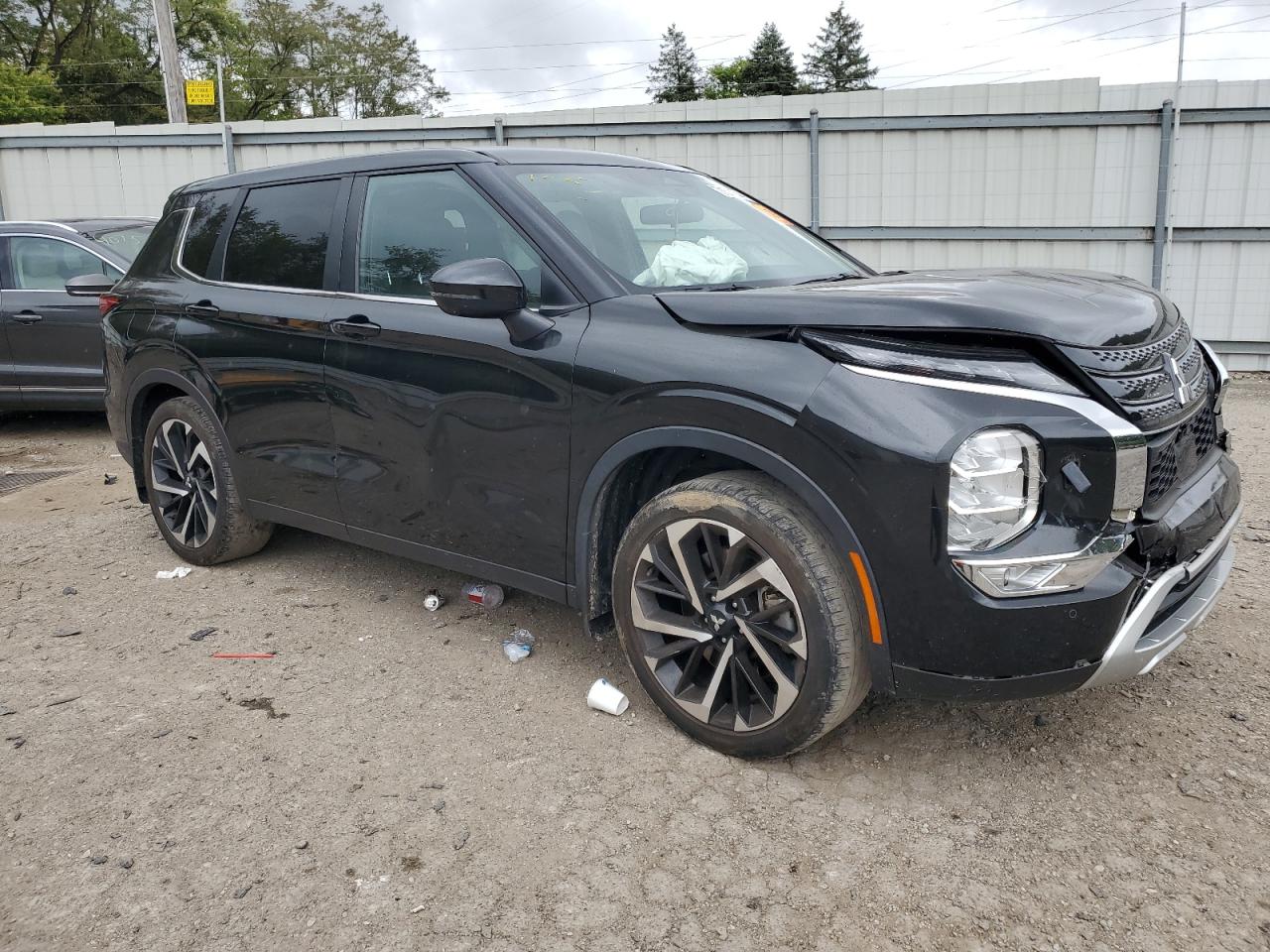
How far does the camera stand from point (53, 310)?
25.6 feet

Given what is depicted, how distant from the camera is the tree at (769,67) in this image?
68.3 metres

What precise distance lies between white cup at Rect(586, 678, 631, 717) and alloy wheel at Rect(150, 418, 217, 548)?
2.31 metres

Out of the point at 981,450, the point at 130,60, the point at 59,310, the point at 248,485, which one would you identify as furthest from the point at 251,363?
the point at 130,60

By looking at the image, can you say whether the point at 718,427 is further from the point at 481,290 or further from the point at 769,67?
the point at 769,67

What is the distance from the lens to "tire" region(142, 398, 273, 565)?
14.8ft

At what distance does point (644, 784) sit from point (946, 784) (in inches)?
33.6

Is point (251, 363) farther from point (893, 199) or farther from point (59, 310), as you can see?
point (893, 199)

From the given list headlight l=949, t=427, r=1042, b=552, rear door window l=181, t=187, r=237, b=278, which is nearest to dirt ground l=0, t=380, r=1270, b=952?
headlight l=949, t=427, r=1042, b=552

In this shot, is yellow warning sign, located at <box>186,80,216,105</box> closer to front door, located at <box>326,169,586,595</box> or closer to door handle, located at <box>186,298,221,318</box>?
door handle, located at <box>186,298,221,318</box>

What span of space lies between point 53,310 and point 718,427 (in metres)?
7.16

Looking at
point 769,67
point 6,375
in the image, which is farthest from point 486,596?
point 769,67

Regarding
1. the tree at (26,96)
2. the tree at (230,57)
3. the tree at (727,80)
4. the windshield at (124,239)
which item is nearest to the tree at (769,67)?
the tree at (727,80)

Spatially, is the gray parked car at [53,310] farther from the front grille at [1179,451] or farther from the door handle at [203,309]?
the front grille at [1179,451]

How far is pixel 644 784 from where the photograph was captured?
2.79 m
